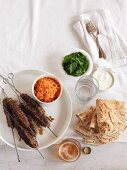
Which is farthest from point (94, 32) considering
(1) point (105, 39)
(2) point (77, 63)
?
(2) point (77, 63)

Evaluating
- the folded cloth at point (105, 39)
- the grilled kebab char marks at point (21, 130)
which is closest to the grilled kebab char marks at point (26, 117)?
the grilled kebab char marks at point (21, 130)

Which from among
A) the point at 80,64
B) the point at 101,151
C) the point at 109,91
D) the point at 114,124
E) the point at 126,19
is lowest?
the point at 101,151

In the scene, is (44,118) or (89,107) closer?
(44,118)

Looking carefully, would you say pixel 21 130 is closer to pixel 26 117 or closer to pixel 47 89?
pixel 26 117

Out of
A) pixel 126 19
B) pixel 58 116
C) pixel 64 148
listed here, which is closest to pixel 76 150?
pixel 64 148

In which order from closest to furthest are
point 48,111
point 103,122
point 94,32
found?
1. point 103,122
2. point 48,111
3. point 94,32

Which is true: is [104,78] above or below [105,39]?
below

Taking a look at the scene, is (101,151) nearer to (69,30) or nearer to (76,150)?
(76,150)
